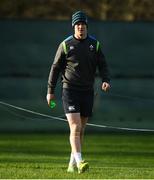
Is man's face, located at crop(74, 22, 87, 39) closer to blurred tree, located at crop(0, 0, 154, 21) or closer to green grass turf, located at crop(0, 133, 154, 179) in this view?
green grass turf, located at crop(0, 133, 154, 179)

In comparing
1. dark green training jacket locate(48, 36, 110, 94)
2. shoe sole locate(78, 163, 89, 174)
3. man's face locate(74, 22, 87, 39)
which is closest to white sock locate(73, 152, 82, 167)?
shoe sole locate(78, 163, 89, 174)

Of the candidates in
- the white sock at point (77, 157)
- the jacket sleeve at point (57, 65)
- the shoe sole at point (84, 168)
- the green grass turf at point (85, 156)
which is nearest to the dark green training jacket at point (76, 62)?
the jacket sleeve at point (57, 65)

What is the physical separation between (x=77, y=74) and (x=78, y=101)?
37cm

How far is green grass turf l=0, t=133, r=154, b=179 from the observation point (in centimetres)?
1144

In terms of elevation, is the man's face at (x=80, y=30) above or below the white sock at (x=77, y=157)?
above

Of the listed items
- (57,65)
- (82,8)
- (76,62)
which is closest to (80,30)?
(76,62)

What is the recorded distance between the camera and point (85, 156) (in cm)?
1536

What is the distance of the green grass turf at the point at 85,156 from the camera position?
11.4m

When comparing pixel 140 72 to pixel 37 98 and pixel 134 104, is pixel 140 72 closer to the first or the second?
pixel 134 104

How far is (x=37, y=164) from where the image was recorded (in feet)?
43.2

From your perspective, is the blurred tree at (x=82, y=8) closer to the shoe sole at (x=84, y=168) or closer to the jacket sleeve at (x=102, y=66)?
the jacket sleeve at (x=102, y=66)

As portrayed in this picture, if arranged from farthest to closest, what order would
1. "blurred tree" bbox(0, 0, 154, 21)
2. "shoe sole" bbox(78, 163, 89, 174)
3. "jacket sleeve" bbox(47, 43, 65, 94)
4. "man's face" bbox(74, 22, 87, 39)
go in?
"blurred tree" bbox(0, 0, 154, 21) < "jacket sleeve" bbox(47, 43, 65, 94) < "man's face" bbox(74, 22, 87, 39) < "shoe sole" bbox(78, 163, 89, 174)

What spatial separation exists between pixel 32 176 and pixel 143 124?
33.2ft

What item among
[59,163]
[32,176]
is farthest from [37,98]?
[32,176]
